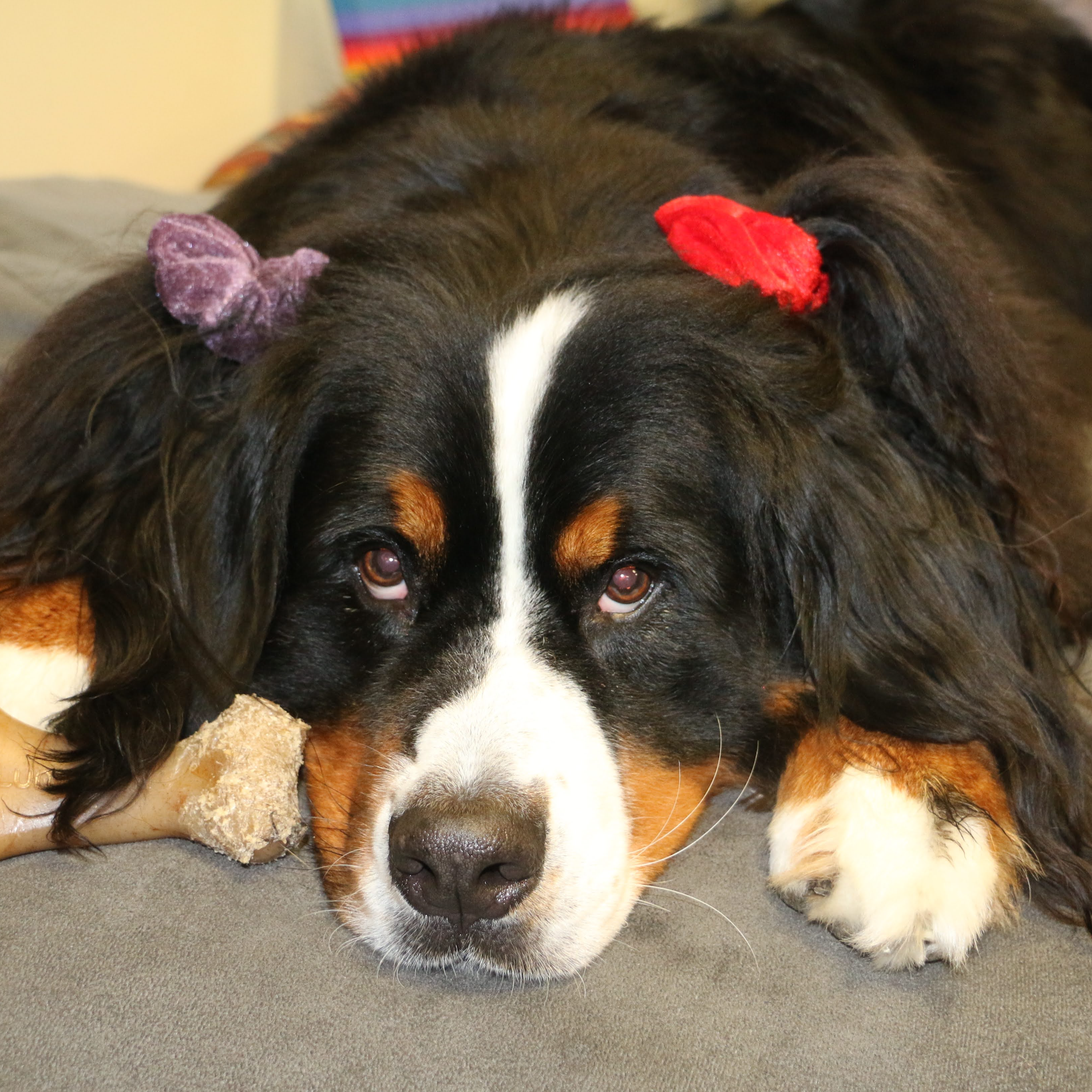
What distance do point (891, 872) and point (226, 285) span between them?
138 centimetres

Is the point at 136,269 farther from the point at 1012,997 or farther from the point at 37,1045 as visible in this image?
the point at 1012,997

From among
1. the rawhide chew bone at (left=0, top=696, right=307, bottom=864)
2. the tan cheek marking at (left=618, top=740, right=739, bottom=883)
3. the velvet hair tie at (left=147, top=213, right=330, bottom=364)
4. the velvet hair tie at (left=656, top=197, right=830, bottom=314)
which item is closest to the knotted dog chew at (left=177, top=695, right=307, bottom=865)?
the rawhide chew bone at (left=0, top=696, right=307, bottom=864)

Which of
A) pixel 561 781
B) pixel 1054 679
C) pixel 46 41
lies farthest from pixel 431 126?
pixel 46 41

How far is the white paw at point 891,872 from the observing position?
178cm

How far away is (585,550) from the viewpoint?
1.93 metres

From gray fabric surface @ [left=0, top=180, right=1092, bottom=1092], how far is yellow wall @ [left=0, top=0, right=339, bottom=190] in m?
2.99

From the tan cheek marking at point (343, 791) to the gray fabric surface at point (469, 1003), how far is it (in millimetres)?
52

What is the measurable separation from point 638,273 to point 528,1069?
1177mm

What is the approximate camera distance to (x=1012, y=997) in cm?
177

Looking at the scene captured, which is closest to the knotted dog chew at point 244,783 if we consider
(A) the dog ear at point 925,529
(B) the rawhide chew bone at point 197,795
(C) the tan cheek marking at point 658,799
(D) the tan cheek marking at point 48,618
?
(B) the rawhide chew bone at point 197,795

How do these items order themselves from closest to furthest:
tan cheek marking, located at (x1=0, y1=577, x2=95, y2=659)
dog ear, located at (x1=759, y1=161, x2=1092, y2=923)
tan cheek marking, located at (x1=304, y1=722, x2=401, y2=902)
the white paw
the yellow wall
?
the white paw → tan cheek marking, located at (x1=304, y1=722, x2=401, y2=902) → dog ear, located at (x1=759, y1=161, x2=1092, y2=923) → tan cheek marking, located at (x1=0, y1=577, x2=95, y2=659) → the yellow wall

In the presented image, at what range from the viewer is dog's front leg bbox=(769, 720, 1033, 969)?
1.78m

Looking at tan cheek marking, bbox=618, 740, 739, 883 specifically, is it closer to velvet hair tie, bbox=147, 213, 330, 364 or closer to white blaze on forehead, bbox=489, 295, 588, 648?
white blaze on forehead, bbox=489, 295, 588, 648

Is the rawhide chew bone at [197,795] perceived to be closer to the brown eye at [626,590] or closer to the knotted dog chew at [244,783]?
the knotted dog chew at [244,783]
